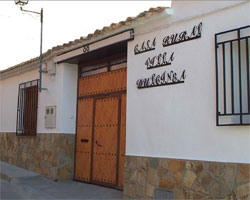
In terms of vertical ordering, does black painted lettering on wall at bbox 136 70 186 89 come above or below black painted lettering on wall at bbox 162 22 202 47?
below

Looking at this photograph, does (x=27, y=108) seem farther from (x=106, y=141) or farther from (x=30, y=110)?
(x=106, y=141)

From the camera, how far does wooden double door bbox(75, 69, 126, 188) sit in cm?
725

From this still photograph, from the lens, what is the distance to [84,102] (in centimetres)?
851

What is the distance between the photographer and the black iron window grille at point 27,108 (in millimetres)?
9922

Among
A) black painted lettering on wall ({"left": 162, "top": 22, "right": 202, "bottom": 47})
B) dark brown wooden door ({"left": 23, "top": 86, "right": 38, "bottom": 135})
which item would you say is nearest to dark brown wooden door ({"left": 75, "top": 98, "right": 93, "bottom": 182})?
dark brown wooden door ({"left": 23, "top": 86, "right": 38, "bottom": 135})

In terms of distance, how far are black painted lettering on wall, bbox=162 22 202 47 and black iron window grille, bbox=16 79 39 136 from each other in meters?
5.07

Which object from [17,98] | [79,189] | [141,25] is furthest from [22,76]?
[141,25]

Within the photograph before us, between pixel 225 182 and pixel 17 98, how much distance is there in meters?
8.04

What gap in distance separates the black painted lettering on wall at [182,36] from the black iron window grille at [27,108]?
16.6 ft

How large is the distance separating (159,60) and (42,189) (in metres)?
4.07

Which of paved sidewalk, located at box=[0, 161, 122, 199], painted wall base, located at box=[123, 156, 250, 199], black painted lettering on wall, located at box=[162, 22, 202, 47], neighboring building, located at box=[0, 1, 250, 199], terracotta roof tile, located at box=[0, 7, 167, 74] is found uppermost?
terracotta roof tile, located at box=[0, 7, 167, 74]

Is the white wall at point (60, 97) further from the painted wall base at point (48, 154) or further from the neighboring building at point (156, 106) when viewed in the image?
the painted wall base at point (48, 154)

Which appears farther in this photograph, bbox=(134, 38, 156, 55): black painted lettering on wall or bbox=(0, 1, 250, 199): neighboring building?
bbox=(134, 38, 156, 55): black painted lettering on wall

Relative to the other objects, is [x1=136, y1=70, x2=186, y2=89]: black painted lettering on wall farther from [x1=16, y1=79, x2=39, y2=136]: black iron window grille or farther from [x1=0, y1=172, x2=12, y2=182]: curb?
[x1=0, y1=172, x2=12, y2=182]: curb
